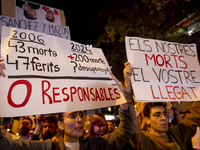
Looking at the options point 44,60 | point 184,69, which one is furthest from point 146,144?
point 44,60

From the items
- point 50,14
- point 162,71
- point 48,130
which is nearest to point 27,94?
point 48,130

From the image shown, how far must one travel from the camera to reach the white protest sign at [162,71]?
2.45 m

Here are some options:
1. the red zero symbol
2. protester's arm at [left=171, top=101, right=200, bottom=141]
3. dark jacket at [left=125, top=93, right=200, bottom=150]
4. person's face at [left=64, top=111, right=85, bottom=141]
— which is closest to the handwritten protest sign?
the red zero symbol

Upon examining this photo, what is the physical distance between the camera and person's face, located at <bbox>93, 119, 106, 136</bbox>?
321cm

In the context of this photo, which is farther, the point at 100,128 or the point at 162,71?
the point at 100,128

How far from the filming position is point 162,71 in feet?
8.93

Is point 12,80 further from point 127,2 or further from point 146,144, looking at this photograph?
point 127,2

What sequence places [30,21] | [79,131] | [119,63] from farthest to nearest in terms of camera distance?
[119,63]
[30,21]
[79,131]

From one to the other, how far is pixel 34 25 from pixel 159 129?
2942 millimetres

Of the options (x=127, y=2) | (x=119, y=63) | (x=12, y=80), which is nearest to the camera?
(x=12, y=80)

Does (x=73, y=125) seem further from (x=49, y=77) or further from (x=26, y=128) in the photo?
(x=26, y=128)

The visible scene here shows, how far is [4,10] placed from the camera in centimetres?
302

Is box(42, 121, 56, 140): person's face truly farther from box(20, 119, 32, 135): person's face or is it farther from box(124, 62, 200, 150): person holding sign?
box(124, 62, 200, 150): person holding sign

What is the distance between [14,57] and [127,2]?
22.1 ft
